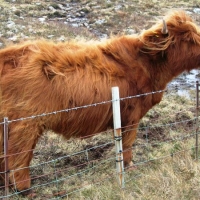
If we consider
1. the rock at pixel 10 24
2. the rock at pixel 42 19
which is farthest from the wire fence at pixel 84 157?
the rock at pixel 42 19

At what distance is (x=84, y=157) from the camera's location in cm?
545

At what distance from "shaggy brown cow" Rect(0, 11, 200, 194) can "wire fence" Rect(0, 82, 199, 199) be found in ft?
0.42

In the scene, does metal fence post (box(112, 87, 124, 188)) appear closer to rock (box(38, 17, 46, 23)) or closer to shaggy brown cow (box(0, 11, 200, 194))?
shaggy brown cow (box(0, 11, 200, 194))

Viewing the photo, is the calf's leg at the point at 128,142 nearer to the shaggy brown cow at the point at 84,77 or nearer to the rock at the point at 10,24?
the shaggy brown cow at the point at 84,77

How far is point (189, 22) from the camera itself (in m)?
4.97

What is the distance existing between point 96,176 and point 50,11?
49.4ft

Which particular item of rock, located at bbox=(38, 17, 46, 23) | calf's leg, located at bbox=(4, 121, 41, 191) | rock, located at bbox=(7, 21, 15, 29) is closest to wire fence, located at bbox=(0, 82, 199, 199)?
calf's leg, located at bbox=(4, 121, 41, 191)

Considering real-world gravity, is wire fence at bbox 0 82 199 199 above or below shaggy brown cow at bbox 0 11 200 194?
below

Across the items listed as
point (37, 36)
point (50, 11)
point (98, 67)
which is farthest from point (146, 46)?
point (50, 11)

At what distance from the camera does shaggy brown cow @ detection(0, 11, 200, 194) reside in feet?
13.5

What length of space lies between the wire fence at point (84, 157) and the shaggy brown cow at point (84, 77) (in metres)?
0.13

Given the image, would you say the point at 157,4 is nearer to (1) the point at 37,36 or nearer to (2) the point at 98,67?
(1) the point at 37,36

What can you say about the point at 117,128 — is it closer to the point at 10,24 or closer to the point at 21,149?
the point at 21,149

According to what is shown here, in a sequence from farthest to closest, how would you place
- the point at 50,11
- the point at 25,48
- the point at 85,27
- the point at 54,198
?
the point at 50,11 → the point at 85,27 → the point at 25,48 → the point at 54,198
